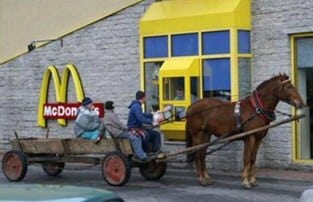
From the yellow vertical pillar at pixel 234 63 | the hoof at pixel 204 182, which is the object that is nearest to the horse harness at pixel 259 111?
the hoof at pixel 204 182

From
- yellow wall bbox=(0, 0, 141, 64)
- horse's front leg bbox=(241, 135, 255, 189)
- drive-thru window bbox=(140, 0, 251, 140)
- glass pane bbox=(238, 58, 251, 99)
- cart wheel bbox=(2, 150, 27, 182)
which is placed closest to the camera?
horse's front leg bbox=(241, 135, 255, 189)

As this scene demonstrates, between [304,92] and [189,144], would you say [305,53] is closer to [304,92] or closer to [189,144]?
[304,92]

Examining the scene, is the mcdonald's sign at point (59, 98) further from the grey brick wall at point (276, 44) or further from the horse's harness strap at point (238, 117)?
the horse's harness strap at point (238, 117)

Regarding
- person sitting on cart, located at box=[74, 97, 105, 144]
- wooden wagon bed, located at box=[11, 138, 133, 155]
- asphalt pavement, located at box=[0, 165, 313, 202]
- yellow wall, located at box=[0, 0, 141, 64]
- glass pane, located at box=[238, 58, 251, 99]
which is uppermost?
yellow wall, located at box=[0, 0, 141, 64]

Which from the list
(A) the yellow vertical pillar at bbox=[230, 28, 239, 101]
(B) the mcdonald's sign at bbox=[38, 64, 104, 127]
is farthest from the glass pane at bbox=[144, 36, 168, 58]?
(B) the mcdonald's sign at bbox=[38, 64, 104, 127]

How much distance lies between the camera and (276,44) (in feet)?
51.2

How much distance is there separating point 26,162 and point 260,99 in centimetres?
490

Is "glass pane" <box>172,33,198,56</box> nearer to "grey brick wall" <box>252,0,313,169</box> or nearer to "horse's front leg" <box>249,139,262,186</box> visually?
"grey brick wall" <box>252,0,313,169</box>

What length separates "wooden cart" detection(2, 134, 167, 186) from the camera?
1347 cm

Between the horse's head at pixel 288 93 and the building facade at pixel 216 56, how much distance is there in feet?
7.53

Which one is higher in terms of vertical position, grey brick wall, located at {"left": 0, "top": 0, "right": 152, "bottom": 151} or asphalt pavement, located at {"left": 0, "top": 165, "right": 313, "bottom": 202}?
grey brick wall, located at {"left": 0, "top": 0, "right": 152, "bottom": 151}

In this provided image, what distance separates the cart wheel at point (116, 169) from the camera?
13.3 m

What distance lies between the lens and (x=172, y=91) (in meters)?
16.5

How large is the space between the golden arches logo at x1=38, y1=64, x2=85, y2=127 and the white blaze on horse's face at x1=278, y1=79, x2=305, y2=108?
7.29 m
